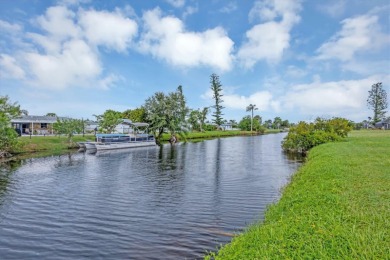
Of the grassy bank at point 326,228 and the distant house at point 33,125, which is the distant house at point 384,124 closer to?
the distant house at point 33,125

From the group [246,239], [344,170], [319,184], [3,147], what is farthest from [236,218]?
[3,147]

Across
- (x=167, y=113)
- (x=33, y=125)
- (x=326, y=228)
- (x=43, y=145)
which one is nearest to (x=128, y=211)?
(x=326, y=228)

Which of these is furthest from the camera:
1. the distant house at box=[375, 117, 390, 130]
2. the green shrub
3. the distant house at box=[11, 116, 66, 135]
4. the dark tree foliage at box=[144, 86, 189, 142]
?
the distant house at box=[375, 117, 390, 130]

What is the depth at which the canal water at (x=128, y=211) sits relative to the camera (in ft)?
32.6

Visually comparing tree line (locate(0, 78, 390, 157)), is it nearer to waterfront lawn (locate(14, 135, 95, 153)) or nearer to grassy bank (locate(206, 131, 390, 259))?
waterfront lawn (locate(14, 135, 95, 153))

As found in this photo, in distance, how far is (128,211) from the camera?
45.9 ft

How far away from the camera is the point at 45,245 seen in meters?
10.3

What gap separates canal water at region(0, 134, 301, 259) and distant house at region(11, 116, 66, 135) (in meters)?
44.0

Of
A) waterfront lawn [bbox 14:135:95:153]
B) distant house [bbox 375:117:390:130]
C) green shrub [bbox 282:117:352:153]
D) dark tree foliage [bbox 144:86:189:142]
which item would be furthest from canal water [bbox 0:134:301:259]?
distant house [bbox 375:117:390:130]

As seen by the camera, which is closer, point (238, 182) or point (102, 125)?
point (238, 182)

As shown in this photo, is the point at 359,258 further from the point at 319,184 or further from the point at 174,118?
the point at 174,118

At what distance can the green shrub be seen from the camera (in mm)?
39844

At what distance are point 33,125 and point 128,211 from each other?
208ft

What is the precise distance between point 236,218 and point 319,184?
384 centimetres
